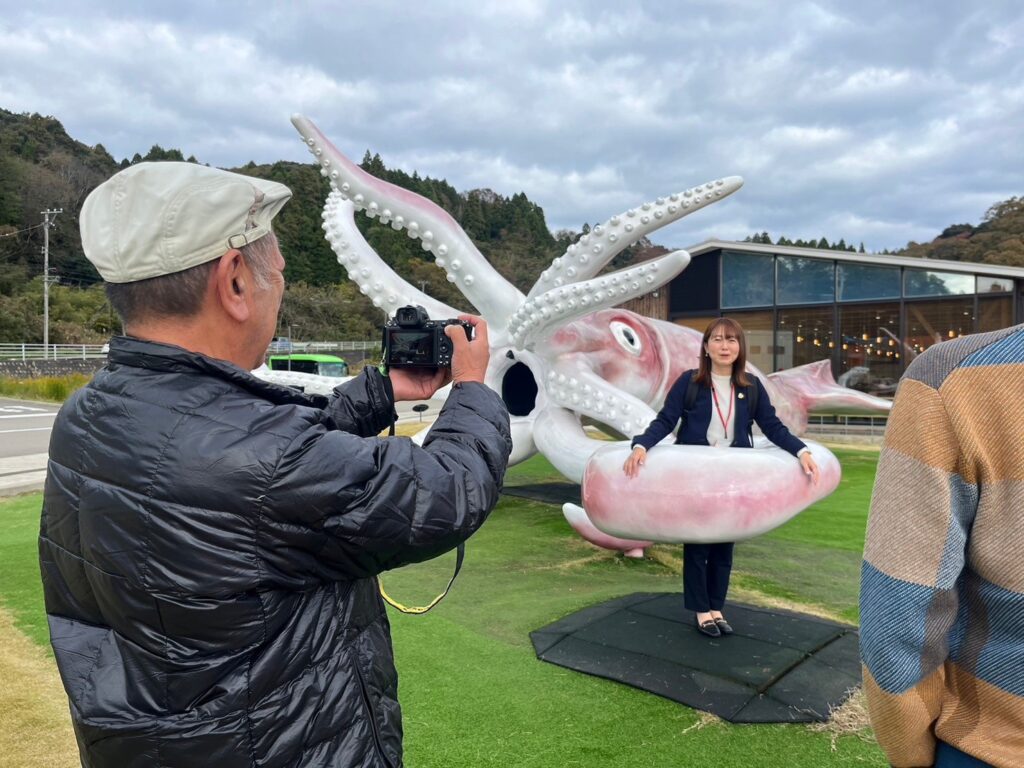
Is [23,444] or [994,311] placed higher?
[994,311]

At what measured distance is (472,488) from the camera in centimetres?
103

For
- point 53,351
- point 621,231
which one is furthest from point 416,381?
point 53,351

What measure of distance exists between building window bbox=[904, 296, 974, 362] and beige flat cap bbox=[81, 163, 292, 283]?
14601 mm

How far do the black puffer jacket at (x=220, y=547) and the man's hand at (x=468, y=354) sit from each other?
23 centimetres

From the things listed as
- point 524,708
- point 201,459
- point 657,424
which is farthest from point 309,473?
point 657,424

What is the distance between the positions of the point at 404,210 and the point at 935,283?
40.5ft

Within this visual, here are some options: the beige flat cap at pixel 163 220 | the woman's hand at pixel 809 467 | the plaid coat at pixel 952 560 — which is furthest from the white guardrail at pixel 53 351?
the plaid coat at pixel 952 560

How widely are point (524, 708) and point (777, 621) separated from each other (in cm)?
159

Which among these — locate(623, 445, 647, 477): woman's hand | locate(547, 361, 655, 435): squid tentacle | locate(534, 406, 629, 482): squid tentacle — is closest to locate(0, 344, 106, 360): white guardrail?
locate(534, 406, 629, 482): squid tentacle

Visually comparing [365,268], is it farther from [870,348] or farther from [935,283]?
[870,348]

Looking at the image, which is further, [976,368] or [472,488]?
[472,488]

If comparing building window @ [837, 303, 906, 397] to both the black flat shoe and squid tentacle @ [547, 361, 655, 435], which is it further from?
the black flat shoe

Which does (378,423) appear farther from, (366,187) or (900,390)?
(366,187)

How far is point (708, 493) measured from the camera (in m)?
2.97
